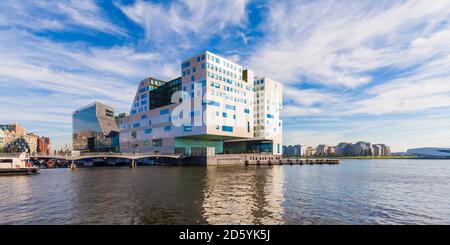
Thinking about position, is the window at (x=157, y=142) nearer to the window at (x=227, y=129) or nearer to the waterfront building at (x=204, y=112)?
the waterfront building at (x=204, y=112)

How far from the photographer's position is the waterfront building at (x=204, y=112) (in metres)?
112

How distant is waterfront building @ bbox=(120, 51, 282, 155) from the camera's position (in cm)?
11188

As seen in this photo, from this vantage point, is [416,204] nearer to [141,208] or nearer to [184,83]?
[141,208]

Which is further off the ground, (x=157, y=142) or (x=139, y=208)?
(x=157, y=142)

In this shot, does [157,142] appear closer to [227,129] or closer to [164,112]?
[164,112]

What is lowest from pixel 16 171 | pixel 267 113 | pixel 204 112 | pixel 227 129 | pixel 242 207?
pixel 16 171

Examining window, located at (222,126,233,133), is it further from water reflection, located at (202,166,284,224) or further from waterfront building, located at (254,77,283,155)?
water reflection, located at (202,166,284,224)

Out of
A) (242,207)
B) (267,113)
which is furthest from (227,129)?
(242,207)

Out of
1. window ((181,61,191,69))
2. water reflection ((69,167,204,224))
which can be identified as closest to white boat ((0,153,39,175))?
water reflection ((69,167,204,224))

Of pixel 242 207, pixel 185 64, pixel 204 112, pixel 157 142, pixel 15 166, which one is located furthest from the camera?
pixel 157 142

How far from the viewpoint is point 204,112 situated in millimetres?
108938

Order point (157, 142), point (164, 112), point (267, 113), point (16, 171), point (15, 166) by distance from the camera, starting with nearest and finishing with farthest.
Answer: point (16, 171)
point (15, 166)
point (164, 112)
point (157, 142)
point (267, 113)

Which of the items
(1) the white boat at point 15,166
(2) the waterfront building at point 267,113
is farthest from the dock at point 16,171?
(2) the waterfront building at point 267,113

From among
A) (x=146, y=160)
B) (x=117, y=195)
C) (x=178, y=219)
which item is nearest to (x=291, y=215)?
(x=178, y=219)
